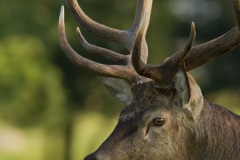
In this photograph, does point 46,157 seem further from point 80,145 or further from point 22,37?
point 22,37

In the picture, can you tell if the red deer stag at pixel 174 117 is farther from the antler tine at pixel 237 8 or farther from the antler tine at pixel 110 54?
the antler tine at pixel 110 54

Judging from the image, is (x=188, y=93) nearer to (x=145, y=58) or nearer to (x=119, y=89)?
(x=119, y=89)

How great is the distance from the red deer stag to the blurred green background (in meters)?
16.1

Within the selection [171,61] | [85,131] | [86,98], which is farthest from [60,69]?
[171,61]

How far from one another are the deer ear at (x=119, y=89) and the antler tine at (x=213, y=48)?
687mm

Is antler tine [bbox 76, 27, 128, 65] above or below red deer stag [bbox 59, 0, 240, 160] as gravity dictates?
above

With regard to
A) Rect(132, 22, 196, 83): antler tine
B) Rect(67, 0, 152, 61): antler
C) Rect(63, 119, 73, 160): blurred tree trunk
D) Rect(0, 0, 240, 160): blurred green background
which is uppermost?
Rect(67, 0, 152, 61): antler

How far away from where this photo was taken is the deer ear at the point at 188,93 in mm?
8922

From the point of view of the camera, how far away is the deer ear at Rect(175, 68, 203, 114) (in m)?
8.92

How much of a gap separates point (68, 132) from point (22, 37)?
9.98 feet

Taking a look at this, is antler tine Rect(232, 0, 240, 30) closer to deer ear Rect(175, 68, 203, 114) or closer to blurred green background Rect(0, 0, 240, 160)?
deer ear Rect(175, 68, 203, 114)

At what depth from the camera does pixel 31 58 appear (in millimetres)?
27859


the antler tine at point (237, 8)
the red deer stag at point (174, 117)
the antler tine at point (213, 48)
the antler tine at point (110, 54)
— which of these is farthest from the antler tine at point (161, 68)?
the antler tine at point (110, 54)

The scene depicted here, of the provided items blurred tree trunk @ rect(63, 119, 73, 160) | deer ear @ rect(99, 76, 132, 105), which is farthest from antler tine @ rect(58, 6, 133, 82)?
blurred tree trunk @ rect(63, 119, 73, 160)
